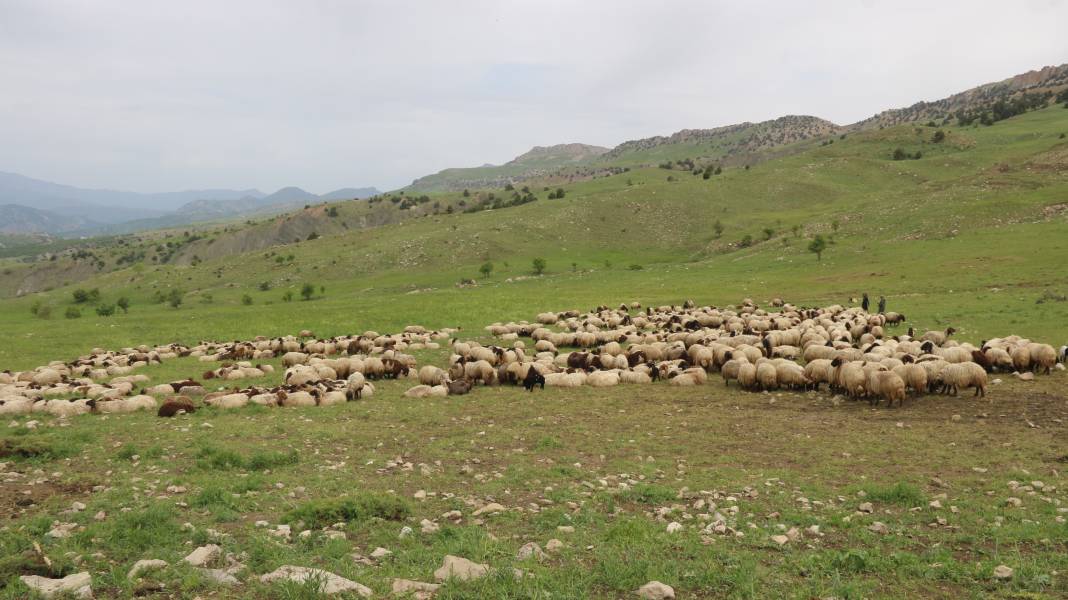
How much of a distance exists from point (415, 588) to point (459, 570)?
58cm

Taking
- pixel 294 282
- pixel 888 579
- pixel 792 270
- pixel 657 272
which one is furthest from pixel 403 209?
pixel 888 579

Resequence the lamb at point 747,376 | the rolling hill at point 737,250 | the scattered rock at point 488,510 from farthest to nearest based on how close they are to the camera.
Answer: the rolling hill at point 737,250
the lamb at point 747,376
the scattered rock at point 488,510

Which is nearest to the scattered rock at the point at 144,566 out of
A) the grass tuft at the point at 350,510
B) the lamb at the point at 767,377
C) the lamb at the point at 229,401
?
the grass tuft at the point at 350,510

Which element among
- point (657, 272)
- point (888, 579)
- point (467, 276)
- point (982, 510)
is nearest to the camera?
point (888, 579)

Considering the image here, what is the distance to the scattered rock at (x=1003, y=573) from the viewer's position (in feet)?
21.7

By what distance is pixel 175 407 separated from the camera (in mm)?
16312

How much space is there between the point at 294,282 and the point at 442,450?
68.1m

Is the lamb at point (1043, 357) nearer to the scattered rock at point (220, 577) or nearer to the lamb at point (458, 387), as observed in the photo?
the lamb at point (458, 387)

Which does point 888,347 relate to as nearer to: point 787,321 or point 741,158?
point 787,321

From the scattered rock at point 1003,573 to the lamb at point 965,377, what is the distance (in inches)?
414

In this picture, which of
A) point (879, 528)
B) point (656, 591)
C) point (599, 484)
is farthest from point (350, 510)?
point (879, 528)

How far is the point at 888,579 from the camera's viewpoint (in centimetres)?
684

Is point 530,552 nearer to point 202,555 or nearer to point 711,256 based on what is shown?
Answer: point 202,555

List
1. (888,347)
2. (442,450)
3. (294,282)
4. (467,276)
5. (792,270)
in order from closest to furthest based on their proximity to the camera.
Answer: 1. (442,450)
2. (888,347)
3. (792,270)
4. (467,276)
5. (294,282)
